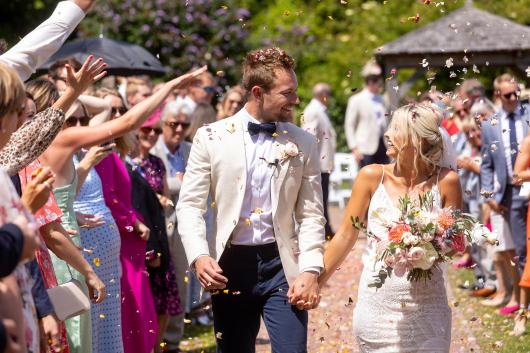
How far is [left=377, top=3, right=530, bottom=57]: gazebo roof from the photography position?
18.6 metres

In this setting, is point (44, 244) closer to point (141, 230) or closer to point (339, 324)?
point (141, 230)

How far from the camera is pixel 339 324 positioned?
1027cm

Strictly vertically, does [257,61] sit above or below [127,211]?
above

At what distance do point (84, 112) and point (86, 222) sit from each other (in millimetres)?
712

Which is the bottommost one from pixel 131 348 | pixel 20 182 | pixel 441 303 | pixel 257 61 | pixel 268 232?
pixel 131 348

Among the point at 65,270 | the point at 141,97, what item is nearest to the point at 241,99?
the point at 141,97

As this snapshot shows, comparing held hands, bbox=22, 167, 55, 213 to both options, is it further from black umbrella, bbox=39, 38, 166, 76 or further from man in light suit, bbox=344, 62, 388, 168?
man in light suit, bbox=344, 62, 388, 168

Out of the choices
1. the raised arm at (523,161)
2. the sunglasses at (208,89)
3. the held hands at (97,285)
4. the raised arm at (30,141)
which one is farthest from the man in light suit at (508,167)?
the raised arm at (30,141)

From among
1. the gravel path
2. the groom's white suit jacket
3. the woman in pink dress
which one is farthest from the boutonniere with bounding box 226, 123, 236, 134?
the woman in pink dress

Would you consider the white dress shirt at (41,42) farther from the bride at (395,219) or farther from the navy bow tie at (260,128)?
the bride at (395,219)

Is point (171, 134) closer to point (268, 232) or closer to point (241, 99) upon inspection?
point (241, 99)

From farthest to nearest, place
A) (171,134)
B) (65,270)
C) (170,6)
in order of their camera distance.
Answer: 1. (170,6)
2. (171,134)
3. (65,270)

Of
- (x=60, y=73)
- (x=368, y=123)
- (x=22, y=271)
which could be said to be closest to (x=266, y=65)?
(x=22, y=271)

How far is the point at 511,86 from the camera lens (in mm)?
10492
